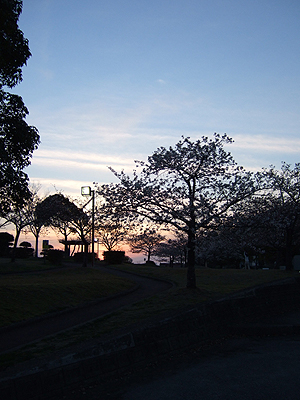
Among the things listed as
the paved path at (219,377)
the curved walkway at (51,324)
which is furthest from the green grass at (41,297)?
the paved path at (219,377)

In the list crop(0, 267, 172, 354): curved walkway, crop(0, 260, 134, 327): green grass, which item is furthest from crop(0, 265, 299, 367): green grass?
crop(0, 267, 172, 354): curved walkway

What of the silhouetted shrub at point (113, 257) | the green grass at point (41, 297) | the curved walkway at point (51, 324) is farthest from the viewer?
the silhouetted shrub at point (113, 257)

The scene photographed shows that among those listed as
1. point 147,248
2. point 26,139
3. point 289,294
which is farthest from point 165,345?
point 147,248

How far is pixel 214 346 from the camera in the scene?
883 centimetres

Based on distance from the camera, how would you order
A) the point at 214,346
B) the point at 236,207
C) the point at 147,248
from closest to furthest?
the point at 214,346
the point at 236,207
the point at 147,248

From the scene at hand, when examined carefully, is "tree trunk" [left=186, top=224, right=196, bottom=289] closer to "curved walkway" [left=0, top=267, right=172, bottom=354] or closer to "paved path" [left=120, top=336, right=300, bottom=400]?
"curved walkway" [left=0, top=267, right=172, bottom=354]

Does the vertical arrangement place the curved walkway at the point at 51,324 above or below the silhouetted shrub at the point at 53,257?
below

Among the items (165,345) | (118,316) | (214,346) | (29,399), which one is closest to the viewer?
(29,399)

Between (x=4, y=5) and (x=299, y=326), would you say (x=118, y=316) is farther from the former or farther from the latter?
(x=4, y=5)

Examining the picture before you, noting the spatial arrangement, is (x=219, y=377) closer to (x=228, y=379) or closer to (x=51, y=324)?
(x=228, y=379)

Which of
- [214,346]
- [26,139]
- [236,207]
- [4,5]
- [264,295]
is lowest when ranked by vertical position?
[214,346]

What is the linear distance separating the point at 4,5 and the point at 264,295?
12.5 metres

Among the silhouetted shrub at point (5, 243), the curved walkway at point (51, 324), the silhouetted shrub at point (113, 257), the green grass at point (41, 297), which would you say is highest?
the silhouetted shrub at point (5, 243)

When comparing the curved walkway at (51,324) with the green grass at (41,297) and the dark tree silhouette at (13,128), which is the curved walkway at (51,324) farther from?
the dark tree silhouette at (13,128)
